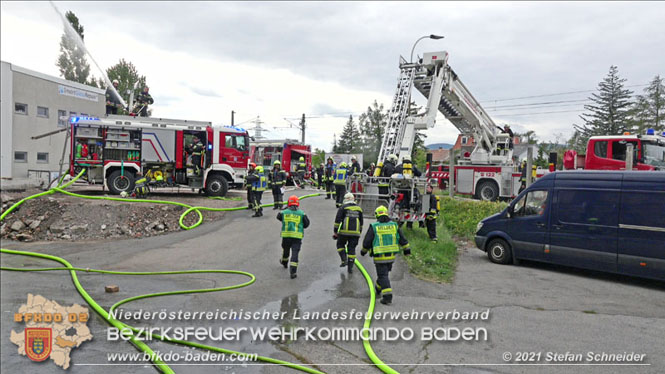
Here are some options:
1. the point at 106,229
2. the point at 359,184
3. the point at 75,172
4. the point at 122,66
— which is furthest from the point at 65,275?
the point at 122,66

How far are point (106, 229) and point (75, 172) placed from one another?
459cm

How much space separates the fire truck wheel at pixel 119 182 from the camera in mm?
15273

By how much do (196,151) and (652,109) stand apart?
41.4 meters

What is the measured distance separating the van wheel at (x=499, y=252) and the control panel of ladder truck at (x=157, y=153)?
1017cm

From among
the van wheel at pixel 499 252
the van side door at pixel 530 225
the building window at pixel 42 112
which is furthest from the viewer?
the building window at pixel 42 112

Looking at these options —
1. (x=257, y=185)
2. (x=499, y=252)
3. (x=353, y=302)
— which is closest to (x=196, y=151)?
(x=257, y=185)

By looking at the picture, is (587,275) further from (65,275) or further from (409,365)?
(65,275)

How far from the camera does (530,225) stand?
9.28 meters

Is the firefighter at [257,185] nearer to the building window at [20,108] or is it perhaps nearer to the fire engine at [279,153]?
the fire engine at [279,153]

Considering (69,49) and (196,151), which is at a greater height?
(69,49)

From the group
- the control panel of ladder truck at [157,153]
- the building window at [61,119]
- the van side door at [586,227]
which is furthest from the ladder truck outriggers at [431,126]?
the building window at [61,119]

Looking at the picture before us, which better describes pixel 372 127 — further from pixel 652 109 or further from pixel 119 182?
pixel 119 182

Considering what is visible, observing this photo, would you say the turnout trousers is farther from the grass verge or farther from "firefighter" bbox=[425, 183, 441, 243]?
"firefighter" bbox=[425, 183, 441, 243]

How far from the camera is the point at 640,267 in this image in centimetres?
791
